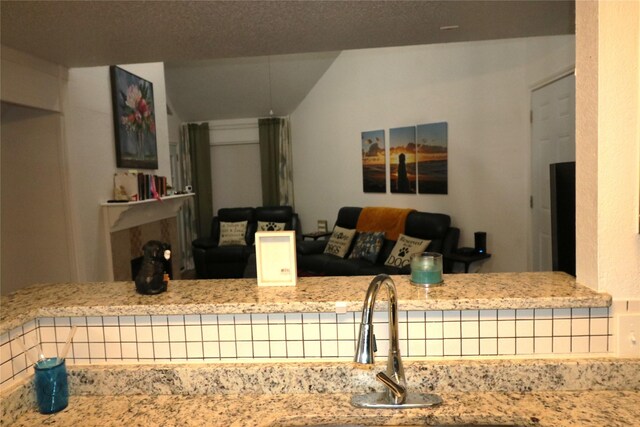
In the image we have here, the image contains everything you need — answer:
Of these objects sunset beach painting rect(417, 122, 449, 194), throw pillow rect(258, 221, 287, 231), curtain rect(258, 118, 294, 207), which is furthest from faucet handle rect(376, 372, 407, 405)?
curtain rect(258, 118, 294, 207)

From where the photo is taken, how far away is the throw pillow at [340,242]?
530cm

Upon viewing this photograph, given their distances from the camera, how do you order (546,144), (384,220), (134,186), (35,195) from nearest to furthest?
1. (35,195)
2. (546,144)
3. (134,186)
4. (384,220)

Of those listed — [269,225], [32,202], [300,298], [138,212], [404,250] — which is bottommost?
[404,250]

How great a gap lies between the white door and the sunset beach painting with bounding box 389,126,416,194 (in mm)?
1596

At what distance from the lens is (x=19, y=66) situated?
2.67m

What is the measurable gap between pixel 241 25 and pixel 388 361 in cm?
187

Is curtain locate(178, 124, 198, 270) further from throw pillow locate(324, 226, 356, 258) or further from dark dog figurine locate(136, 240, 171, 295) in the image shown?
dark dog figurine locate(136, 240, 171, 295)

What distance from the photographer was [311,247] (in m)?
5.57

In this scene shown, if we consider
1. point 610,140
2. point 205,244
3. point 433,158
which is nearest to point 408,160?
point 433,158

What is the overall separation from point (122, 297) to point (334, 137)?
5238 millimetres

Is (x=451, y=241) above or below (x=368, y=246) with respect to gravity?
above

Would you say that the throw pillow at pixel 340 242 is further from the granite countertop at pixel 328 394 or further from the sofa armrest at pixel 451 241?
the granite countertop at pixel 328 394

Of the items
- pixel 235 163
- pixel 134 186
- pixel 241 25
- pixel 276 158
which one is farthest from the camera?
pixel 235 163

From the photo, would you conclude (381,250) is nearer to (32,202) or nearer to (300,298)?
(32,202)
